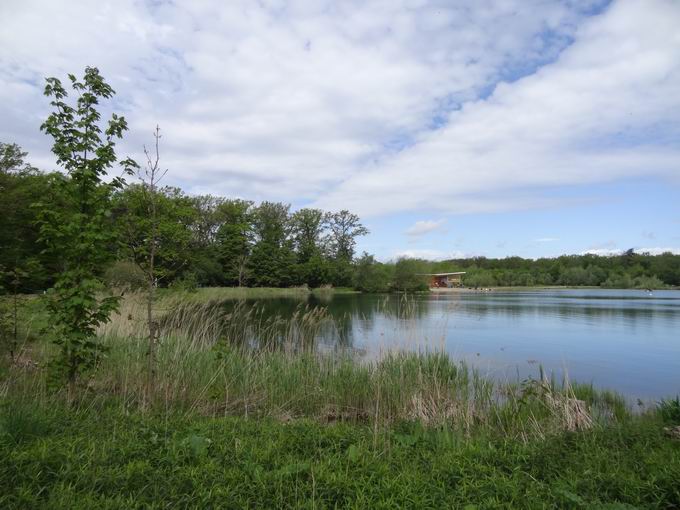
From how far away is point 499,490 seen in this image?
10.1 ft

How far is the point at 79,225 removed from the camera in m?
4.72

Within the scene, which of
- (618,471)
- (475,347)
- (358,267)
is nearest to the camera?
(618,471)

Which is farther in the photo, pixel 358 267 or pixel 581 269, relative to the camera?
pixel 581 269

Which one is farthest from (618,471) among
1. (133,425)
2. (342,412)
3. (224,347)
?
(224,347)

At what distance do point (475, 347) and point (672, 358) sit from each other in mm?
6439

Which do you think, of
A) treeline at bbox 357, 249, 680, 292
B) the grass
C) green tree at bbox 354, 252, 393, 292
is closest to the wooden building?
treeline at bbox 357, 249, 680, 292

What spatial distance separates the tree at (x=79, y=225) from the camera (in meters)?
4.74

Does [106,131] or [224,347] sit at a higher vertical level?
[106,131]

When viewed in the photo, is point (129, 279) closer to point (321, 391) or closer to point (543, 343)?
point (321, 391)

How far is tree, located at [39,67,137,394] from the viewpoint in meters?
4.74

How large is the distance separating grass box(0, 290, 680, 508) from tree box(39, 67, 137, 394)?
58 centimetres

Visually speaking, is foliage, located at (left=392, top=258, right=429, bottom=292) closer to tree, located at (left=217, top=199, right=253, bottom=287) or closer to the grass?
tree, located at (left=217, top=199, right=253, bottom=287)

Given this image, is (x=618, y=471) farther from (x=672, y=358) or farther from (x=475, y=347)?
(x=672, y=358)

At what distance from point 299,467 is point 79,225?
350 cm
